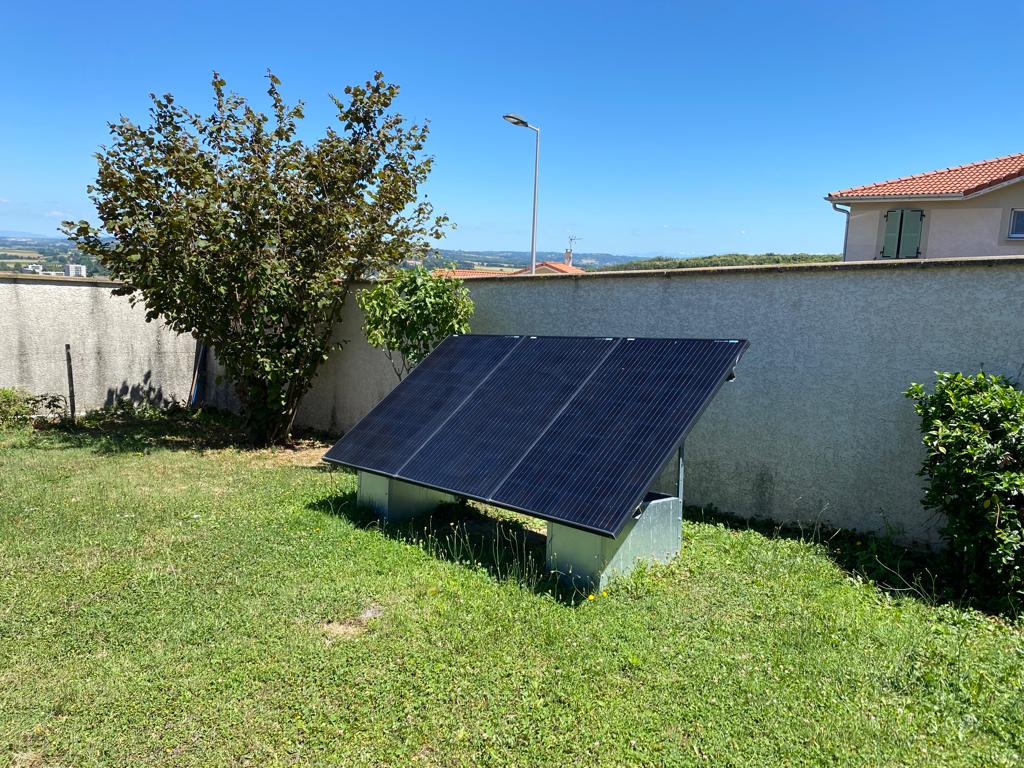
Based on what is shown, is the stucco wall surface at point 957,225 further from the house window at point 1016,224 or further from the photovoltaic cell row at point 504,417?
the photovoltaic cell row at point 504,417

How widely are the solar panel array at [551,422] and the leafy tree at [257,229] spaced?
11.8 ft

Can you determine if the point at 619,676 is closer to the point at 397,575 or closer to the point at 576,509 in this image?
the point at 576,509

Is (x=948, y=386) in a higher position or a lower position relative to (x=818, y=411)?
higher

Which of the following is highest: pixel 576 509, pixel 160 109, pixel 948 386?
Answer: pixel 160 109

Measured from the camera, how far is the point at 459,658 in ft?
13.2

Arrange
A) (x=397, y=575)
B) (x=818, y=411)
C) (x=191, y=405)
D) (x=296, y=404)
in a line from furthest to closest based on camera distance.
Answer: (x=191, y=405)
(x=296, y=404)
(x=818, y=411)
(x=397, y=575)

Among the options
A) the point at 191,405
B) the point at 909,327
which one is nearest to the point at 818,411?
the point at 909,327

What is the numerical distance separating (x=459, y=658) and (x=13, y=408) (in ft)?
35.4

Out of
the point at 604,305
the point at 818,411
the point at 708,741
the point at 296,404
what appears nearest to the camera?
the point at 708,741

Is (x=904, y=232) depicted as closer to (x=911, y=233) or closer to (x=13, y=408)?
(x=911, y=233)

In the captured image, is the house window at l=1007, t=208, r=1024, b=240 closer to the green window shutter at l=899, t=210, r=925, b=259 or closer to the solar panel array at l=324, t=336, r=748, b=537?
the green window shutter at l=899, t=210, r=925, b=259

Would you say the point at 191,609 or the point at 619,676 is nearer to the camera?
the point at 619,676

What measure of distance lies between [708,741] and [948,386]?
3636 mm

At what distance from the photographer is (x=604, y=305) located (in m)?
8.08
